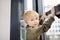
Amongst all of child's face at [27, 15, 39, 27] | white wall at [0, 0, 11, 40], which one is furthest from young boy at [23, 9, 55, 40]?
white wall at [0, 0, 11, 40]

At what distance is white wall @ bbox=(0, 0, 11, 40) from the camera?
1244 mm

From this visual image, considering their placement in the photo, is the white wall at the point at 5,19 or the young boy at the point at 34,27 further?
the white wall at the point at 5,19

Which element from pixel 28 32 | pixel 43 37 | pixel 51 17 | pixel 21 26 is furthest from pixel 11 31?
pixel 51 17

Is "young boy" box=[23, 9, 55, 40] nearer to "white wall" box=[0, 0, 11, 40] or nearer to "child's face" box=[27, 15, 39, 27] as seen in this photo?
"child's face" box=[27, 15, 39, 27]

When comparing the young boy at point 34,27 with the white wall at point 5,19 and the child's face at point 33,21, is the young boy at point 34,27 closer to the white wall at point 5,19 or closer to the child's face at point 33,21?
the child's face at point 33,21

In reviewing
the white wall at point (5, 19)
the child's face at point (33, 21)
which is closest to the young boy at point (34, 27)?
the child's face at point (33, 21)

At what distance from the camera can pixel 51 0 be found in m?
1.07

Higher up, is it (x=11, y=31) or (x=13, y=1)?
(x=13, y=1)

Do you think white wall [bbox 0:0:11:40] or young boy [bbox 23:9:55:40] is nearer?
young boy [bbox 23:9:55:40]

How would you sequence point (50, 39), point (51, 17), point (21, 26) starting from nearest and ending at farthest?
point (51, 17) → point (50, 39) → point (21, 26)

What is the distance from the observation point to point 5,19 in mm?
1268

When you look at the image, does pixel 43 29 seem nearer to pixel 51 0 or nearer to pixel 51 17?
pixel 51 17

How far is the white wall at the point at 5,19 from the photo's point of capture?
124 centimetres

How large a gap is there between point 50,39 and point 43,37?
6cm
